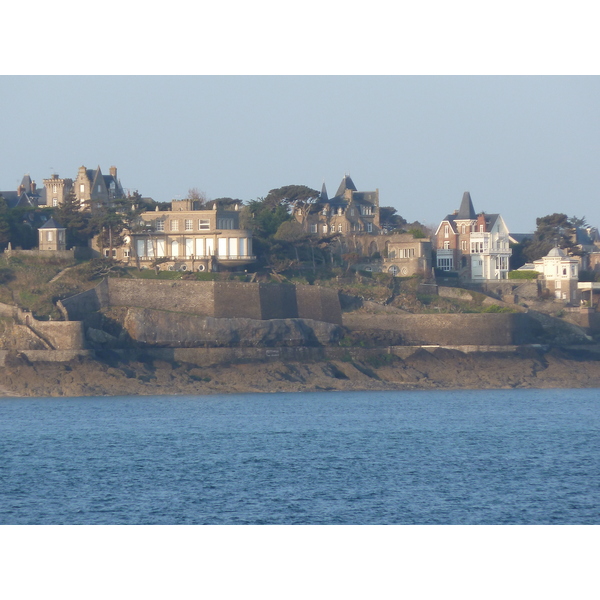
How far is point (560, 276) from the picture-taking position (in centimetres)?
7269

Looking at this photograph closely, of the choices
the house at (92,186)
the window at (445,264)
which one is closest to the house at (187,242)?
the house at (92,186)

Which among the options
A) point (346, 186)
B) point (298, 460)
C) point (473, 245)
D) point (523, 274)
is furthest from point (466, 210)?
point (298, 460)

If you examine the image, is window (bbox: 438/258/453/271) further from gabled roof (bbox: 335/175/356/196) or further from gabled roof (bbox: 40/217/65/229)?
gabled roof (bbox: 40/217/65/229)

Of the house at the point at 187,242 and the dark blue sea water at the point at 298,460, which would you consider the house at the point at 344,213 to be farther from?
the dark blue sea water at the point at 298,460

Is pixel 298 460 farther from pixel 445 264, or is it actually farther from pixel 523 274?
pixel 445 264

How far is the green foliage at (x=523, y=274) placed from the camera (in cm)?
7300

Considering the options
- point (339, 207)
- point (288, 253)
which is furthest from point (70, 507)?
point (339, 207)

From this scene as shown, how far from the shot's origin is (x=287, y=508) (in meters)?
27.9

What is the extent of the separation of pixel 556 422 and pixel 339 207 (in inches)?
1575

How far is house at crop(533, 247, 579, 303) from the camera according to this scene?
237ft

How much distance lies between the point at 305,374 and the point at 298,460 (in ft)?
69.5

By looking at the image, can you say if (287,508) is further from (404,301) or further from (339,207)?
(339,207)

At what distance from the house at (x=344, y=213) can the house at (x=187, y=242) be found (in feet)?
40.9

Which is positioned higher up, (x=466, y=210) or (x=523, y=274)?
(x=466, y=210)
